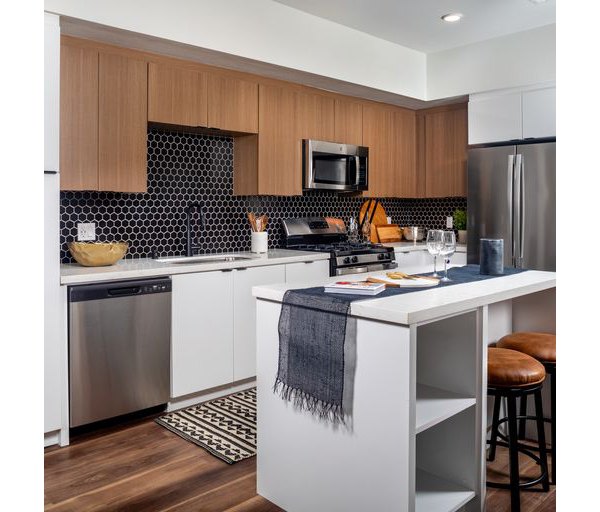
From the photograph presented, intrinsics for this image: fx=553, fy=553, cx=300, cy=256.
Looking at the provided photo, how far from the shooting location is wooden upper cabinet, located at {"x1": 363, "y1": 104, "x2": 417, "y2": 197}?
205 inches

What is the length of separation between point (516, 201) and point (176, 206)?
9.02 feet

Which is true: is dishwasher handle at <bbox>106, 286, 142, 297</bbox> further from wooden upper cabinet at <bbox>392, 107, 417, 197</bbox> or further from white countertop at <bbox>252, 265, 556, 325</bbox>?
wooden upper cabinet at <bbox>392, 107, 417, 197</bbox>

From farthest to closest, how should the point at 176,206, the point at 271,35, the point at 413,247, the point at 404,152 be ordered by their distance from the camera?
the point at 404,152 → the point at 413,247 → the point at 176,206 → the point at 271,35

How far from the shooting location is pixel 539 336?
104 inches

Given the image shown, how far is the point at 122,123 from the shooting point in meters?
3.39

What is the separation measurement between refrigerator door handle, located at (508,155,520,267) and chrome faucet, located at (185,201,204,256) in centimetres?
255

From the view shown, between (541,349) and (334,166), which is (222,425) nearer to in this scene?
(541,349)

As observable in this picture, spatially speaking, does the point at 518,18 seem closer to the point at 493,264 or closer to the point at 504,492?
the point at 493,264

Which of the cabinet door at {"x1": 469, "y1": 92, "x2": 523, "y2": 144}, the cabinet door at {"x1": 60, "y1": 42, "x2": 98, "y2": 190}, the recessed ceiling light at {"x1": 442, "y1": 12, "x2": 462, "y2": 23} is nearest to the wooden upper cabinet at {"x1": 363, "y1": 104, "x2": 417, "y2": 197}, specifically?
the cabinet door at {"x1": 469, "y1": 92, "x2": 523, "y2": 144}

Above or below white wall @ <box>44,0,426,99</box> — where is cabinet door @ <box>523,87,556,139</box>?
below

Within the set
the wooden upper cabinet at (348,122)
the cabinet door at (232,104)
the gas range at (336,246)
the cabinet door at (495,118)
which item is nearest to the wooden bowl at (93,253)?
the cabinet door at (232,104)

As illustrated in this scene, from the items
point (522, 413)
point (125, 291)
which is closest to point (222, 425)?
point (125, 291)
